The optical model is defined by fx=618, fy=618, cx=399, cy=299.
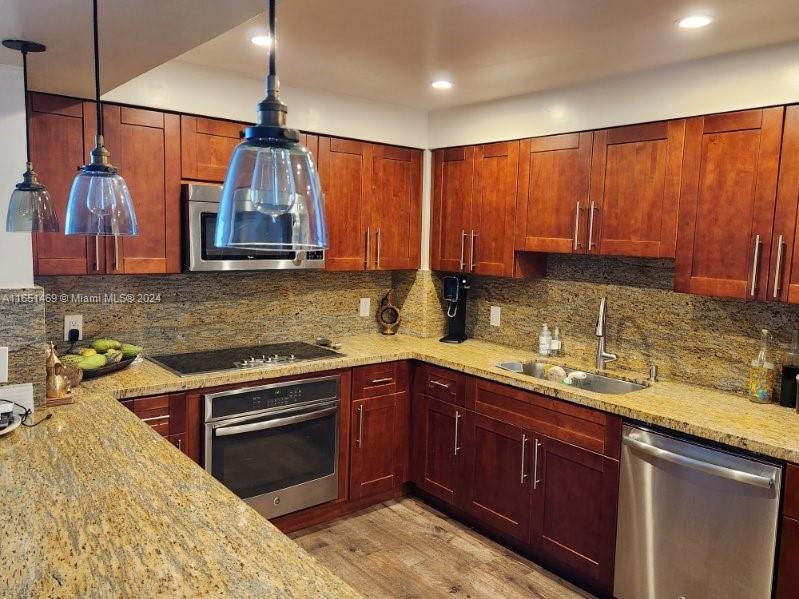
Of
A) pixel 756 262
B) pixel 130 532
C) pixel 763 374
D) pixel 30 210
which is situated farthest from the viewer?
pixel 763 374

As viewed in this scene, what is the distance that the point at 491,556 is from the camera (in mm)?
3160

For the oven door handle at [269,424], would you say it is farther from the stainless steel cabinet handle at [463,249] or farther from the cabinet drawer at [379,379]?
the stainless steel cabinet handle at [463,249]

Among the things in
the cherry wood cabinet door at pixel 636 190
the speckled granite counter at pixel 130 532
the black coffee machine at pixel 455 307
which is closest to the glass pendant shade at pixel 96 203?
the speckled granite counter at pixel 130 532

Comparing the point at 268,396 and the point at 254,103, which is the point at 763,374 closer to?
the point at 268,396

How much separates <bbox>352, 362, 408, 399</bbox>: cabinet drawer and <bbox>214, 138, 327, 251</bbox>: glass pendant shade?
250 centimetres

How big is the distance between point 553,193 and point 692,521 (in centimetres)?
172

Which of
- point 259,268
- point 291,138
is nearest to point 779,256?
point 291,138

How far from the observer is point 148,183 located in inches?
118

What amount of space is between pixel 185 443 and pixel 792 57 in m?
3.04

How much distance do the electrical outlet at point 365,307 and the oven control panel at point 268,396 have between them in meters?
0.91

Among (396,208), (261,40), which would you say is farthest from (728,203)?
(261,40)

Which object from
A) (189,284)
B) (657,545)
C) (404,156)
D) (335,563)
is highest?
(404,156)

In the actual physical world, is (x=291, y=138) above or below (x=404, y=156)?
below

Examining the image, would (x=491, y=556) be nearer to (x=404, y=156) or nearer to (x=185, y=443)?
(x=185, y=443)
